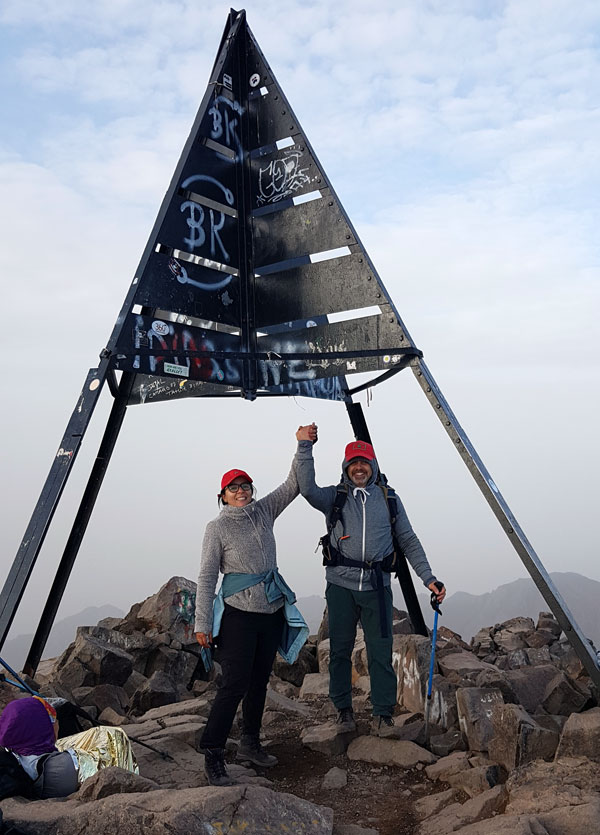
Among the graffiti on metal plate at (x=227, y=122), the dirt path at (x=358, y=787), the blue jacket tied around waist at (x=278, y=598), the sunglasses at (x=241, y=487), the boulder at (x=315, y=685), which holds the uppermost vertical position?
the graffiti on metal plate at (x=227, y=122)

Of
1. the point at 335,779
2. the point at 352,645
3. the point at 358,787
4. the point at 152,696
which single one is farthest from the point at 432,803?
the point at 152,696

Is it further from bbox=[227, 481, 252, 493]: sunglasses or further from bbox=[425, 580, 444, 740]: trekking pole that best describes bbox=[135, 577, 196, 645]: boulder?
bbox=[227, 481, 252, 493]: sunglasses

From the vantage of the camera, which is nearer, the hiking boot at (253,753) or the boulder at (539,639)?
the hiking boot at (253,753)

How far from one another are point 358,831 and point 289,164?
6.23 metres

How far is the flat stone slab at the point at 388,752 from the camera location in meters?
5.71

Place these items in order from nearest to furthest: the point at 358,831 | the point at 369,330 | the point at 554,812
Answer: the point at 554,812
the point at 358,831
the point at 369,330

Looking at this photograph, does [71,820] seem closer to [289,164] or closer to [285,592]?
[285,592]

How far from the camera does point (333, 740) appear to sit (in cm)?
600

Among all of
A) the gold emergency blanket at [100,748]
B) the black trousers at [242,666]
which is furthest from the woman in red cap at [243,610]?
the gold emergency blanket at [100,748]

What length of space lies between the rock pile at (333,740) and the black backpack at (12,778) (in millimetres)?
84

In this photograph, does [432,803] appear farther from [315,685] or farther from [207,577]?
[315,685]

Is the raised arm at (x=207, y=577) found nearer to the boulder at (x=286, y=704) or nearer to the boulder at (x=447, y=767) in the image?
the boulder at (x=447, y=767)

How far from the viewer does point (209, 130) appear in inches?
301

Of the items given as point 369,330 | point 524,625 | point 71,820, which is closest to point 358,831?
point 71,820
